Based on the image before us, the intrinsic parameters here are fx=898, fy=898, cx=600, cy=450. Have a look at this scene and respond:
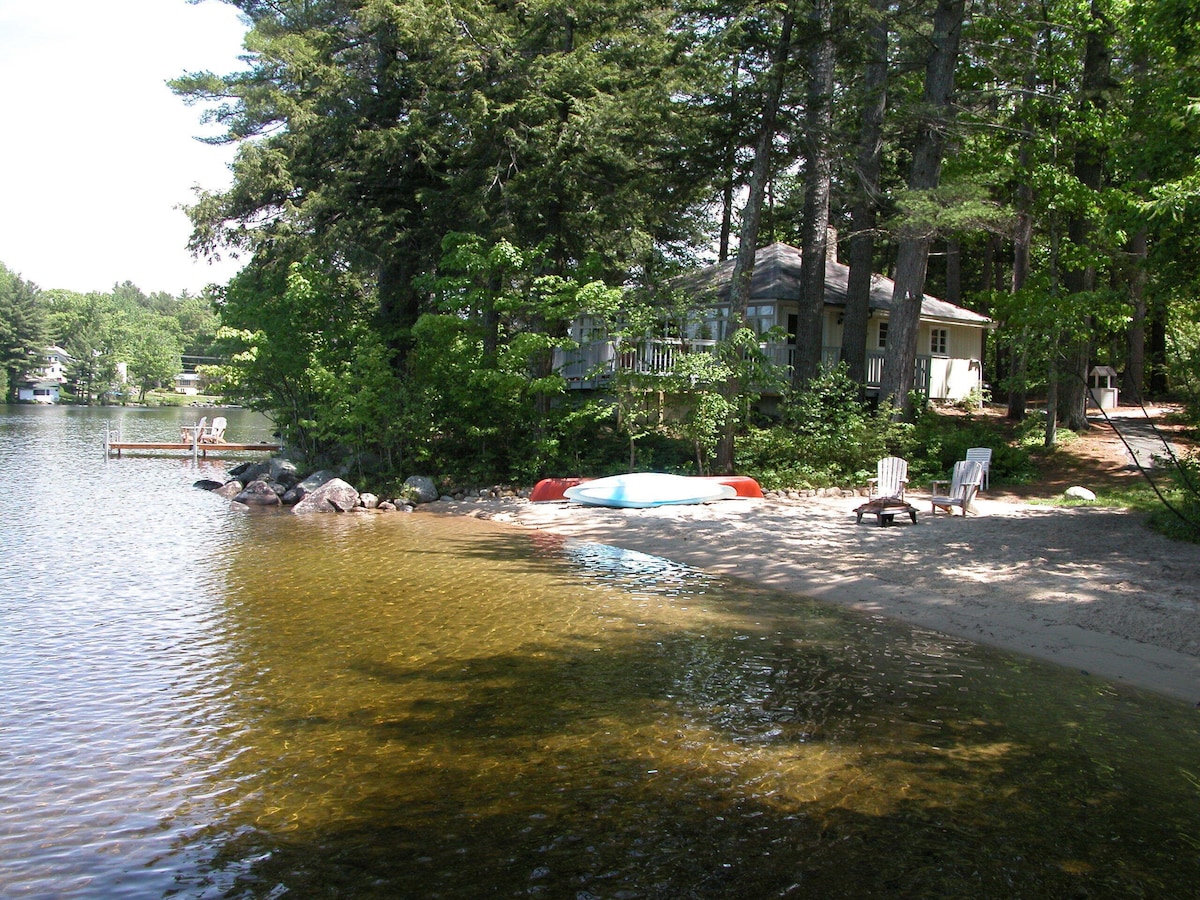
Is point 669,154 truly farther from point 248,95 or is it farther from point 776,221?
point 776,221

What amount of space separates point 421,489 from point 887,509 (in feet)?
37.5

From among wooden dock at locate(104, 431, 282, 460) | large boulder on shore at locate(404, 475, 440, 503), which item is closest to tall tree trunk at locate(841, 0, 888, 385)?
large boulder on shore at locate(404, 475, 440, 503)

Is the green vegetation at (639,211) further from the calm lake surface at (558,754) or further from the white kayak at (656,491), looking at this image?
the calm lake surface at (558,754)

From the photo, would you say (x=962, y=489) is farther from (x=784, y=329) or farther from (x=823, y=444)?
(x=784, y=329)

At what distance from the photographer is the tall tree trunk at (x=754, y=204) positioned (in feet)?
61.6

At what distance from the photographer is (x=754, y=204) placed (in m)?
19.9

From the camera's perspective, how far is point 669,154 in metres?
19.7

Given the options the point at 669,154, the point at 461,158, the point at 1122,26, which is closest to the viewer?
the point at 1122,26

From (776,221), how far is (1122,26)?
18.2 metres

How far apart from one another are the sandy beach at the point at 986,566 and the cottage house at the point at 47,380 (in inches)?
3895

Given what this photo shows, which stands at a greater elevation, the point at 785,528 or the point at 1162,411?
the point at 1162,411

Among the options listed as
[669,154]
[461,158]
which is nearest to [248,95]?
[461,158]

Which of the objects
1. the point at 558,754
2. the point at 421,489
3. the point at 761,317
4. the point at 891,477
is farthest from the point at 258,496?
the point at 558,754

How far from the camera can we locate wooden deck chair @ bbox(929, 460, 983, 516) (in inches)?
610
